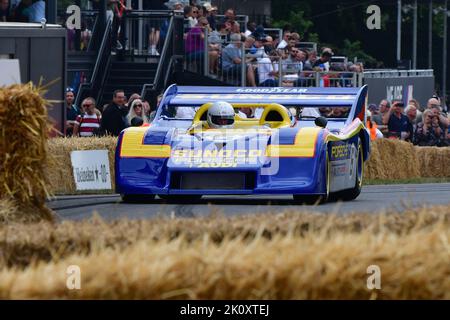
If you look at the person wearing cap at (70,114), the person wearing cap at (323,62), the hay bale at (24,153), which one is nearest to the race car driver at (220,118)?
the hay bale at (24,153)

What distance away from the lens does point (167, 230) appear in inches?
317

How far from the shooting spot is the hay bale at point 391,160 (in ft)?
84.0

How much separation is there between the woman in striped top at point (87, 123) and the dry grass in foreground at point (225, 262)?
602 inches

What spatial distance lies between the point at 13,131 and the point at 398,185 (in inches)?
501

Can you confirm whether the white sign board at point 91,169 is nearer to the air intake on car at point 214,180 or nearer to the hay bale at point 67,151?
the hay bale at point 67,151

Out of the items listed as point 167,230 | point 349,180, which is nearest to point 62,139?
point 349,180

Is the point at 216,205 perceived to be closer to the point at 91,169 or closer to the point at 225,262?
the point at 91,169

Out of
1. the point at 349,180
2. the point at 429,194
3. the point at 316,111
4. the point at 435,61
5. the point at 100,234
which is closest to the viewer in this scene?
the point at 100,234

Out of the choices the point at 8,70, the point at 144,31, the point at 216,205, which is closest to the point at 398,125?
the point at 144,31

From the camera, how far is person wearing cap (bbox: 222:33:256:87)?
94.2 ft

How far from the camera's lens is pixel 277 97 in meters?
18.6

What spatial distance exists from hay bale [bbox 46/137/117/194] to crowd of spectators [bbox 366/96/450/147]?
7546 mm
